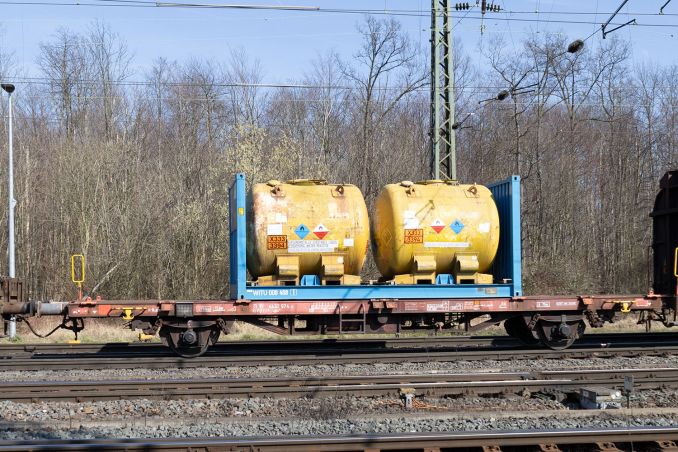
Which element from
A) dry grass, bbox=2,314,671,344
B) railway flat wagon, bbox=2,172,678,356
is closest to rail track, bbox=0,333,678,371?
railway flat wagon, bbox=2,172,678,356

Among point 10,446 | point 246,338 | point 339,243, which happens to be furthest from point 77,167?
point 10,446

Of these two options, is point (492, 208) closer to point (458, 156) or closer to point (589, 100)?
point (458, 156)

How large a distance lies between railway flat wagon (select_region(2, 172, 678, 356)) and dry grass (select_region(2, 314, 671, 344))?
4.24m

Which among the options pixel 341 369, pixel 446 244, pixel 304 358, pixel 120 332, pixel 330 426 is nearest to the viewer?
pixel 330 426

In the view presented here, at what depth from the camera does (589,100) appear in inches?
1614

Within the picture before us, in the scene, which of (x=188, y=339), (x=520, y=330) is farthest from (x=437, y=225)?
(x=188, y=339)

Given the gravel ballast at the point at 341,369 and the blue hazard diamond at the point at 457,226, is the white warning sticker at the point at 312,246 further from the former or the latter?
the blue hazard diamond at the point at 457,226

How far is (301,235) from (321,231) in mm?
419

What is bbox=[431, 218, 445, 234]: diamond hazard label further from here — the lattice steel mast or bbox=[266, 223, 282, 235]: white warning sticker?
the lattice steel mast

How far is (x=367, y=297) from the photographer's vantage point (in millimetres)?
13953

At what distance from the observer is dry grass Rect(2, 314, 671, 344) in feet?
61.3

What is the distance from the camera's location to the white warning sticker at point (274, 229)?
14.0 meters

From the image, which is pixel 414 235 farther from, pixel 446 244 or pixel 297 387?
pixel 297 387

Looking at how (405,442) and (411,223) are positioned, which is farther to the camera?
(411,223)
